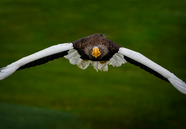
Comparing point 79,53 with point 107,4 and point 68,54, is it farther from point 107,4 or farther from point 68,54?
point 107,4

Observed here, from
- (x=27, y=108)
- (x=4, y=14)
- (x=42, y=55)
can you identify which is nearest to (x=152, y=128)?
(x=27, y=108)

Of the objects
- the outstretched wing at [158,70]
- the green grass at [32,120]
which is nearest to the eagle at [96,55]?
the outstretched wing at [158,70]

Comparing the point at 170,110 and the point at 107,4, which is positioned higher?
the point at 107,4

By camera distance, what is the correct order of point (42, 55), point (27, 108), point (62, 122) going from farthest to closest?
point (27, 108), point (62, 122), point (42, 55)

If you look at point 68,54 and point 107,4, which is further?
point 107,4

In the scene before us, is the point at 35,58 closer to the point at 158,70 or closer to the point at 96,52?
the point at 96,52

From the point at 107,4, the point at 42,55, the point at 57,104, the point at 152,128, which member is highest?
the point at 107,4

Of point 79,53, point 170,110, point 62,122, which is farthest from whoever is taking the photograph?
point 170,110

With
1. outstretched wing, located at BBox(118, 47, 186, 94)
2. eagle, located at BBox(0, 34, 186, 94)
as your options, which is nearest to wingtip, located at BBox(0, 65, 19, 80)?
eagle, located at BBox(0, 34, 186, 94)
